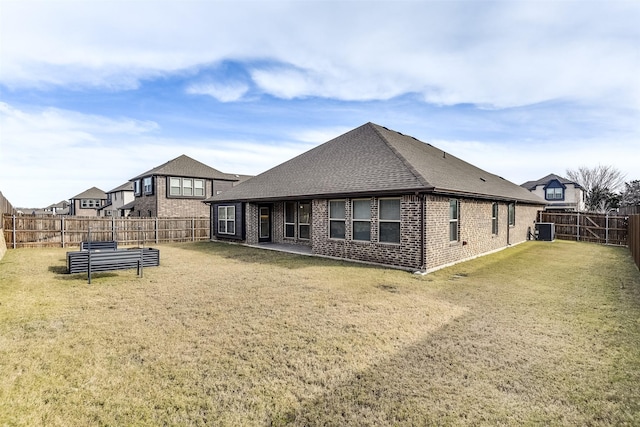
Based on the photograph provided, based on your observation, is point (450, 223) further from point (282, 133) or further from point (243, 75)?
point (282, 133)

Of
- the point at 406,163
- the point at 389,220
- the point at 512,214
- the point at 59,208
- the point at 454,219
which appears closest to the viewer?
the point at 389,220

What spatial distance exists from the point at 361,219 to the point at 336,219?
1.29 meters

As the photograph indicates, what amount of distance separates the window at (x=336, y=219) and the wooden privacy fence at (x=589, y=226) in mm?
17378

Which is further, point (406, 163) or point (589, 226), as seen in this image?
point (589, 226)

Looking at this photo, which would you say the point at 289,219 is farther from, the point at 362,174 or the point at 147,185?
the point at 147,185

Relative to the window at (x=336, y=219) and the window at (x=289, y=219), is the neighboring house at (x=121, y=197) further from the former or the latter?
the window at (x=336, y=219)

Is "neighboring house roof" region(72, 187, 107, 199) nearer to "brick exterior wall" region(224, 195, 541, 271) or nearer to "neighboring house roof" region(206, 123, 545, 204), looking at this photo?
"neighboring house roof" region(206, 123, 545, 204)

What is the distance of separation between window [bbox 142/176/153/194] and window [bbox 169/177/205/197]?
1.87 m

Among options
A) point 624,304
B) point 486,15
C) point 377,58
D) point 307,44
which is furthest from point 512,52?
point 624,304

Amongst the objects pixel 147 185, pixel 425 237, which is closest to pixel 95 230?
pixel 147 185

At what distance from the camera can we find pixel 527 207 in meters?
21.5

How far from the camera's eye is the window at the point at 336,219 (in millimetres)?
12875

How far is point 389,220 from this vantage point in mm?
11352

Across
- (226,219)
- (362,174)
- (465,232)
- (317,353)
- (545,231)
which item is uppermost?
(362,174)
